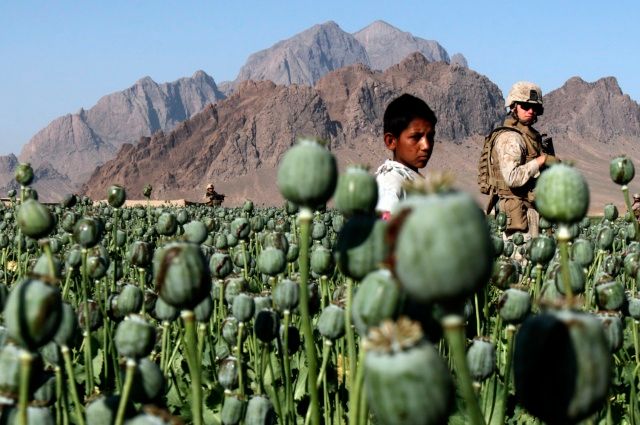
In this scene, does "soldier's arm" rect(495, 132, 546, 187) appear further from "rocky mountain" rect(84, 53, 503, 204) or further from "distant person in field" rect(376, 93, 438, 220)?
"rocky mountain" rect(84, 53, 503, 204)

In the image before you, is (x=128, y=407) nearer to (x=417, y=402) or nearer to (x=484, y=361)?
(x=417, y=402)

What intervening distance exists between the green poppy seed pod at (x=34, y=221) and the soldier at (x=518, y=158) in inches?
208

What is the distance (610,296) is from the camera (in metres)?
2.76

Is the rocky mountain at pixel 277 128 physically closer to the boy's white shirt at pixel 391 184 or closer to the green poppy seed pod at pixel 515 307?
the boy's white shirt at pixel 391 184

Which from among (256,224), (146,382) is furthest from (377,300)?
(256,224)

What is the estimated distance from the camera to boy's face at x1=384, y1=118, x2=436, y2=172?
3883 mm

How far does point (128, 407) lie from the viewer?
1.65m

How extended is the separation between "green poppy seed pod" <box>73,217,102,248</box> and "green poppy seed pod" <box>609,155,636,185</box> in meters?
2.30

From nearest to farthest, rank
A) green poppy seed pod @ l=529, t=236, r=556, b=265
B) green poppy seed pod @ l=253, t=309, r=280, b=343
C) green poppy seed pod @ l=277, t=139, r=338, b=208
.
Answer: green poppy seed pod @ l=277, t=139, r=338, b=208 → green poppy seed pod @ l=253, t=309, r=280, b=343 → green poppy seed pod @ l=529, t=236, r=556, b=265

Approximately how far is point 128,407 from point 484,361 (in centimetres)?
128

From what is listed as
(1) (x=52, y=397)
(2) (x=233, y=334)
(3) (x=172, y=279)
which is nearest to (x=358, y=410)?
(3) (x=172, y=279)

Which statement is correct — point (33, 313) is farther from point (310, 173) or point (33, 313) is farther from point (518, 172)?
point (518, 172)

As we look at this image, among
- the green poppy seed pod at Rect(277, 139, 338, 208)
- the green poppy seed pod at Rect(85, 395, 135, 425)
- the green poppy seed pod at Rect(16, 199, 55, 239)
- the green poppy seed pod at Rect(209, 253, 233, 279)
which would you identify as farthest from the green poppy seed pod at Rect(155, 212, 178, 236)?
the green poppy seed pod at Rect(277, 139, 338, 208)

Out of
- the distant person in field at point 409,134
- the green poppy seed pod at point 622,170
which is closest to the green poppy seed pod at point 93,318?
the distant person in field at point 409,134
